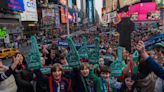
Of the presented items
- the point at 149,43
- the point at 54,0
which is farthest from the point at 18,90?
the point at 54,0

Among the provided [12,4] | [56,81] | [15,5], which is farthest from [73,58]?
[15,5]

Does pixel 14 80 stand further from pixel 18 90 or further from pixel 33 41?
pixel 33 41

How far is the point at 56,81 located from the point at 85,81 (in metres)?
0.42

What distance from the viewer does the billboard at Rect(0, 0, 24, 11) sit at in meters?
48.7

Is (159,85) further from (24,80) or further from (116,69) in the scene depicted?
(24,80)

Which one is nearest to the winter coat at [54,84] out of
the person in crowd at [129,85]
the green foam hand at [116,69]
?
the green foam hand at [116,69]

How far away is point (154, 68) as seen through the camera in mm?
3955

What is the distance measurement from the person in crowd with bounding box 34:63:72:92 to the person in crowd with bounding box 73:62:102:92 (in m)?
0.12

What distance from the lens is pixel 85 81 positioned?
548cm

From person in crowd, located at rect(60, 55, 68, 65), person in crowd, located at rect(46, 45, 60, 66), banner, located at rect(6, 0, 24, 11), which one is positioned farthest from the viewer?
banner, located at rect(6, 0, 24, 11)

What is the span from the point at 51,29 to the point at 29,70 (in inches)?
2270

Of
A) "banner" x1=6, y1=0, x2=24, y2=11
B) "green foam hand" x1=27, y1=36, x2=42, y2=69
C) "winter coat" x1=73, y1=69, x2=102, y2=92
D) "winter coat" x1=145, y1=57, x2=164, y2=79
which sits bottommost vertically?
"winter coat" x1=73, y1=69, x2=102, y2=92

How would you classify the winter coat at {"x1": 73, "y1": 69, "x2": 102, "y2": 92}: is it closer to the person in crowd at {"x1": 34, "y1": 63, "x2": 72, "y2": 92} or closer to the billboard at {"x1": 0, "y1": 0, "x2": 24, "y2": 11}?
the person in crowd at {"x1": 34, "y1": 63, "x2": 72, "y2": 92}

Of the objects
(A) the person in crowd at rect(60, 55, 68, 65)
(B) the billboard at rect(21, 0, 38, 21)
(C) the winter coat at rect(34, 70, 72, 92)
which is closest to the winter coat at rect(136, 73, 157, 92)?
(C) the winter coat at rect(34, 70, 72, 92)
